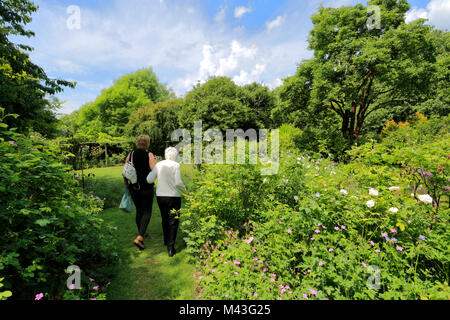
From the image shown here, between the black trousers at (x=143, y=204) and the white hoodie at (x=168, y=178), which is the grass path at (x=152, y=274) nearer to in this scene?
the black trousers at (x=143, y=204)

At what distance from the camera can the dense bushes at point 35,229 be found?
1711 millimetres

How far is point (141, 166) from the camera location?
11.6 ft

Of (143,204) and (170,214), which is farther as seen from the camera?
(143,204)

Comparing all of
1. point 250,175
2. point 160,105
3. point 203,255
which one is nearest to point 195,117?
point 250,175

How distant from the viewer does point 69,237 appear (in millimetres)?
2307

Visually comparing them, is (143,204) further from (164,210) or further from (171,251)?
(171,251)

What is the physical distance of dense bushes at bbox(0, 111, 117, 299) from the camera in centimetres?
171

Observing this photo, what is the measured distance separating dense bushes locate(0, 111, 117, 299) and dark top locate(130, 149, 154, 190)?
1103mm

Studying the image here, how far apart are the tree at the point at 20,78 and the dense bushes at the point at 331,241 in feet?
16.9

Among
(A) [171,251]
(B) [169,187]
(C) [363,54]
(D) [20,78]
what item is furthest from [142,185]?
(C) [363,54]

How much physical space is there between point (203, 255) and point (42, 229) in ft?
6.31

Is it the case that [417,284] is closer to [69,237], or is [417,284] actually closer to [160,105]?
[69,237]

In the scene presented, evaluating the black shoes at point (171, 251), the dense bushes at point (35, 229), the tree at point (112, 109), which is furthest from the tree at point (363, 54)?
the tree at point (112, 109)

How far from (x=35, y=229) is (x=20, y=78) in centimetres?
622
